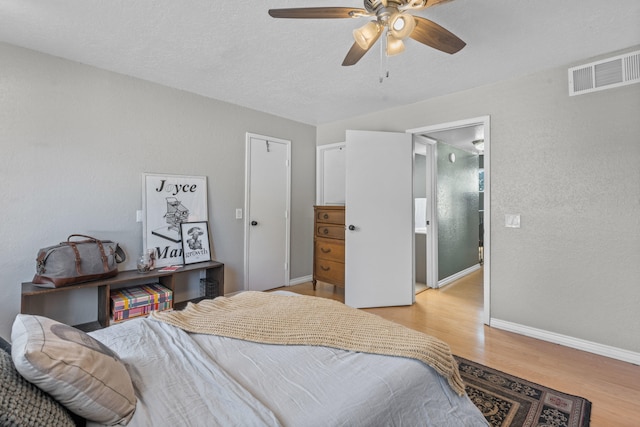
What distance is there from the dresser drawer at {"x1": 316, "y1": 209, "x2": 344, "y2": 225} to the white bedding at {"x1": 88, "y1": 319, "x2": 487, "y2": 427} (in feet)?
8.32

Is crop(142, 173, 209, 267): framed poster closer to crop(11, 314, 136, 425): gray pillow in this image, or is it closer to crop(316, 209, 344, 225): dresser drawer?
crop(316, 209, 344, 225): dresser drawer

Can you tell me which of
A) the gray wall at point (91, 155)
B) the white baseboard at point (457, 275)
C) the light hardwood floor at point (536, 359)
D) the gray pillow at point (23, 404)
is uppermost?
the gray wall at point (91, 155)

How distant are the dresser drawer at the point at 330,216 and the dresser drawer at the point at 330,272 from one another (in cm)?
53

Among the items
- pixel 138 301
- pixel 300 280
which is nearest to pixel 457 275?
pixel 300 280

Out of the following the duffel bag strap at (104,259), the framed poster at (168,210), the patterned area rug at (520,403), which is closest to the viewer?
the patterned area rug at (520,403)

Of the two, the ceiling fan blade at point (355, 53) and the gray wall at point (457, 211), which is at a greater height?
the ceiling fan blade at point (355, 53)

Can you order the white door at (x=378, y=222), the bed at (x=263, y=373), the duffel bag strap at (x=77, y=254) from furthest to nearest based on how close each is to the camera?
the white door at (x=378, y=222) → the duffel bag strap at (x=77, y=254) → the bed at (x=263, y=373)

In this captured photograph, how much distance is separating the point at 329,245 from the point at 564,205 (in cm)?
245

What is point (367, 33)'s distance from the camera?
170cm

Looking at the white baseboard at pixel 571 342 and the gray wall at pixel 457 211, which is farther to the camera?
the gray wall at pixel 457 211

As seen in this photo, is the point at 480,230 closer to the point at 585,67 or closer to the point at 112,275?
the point at 585,67

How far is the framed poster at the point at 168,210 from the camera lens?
9.70ft

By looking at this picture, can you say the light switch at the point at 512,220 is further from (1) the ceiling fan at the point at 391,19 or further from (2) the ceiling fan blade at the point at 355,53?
(2) the ceiling fan blade at the point at 355,53

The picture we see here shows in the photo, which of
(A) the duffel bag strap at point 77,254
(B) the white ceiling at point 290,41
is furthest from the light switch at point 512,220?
(A) the duffel bag strap at point 77,254
